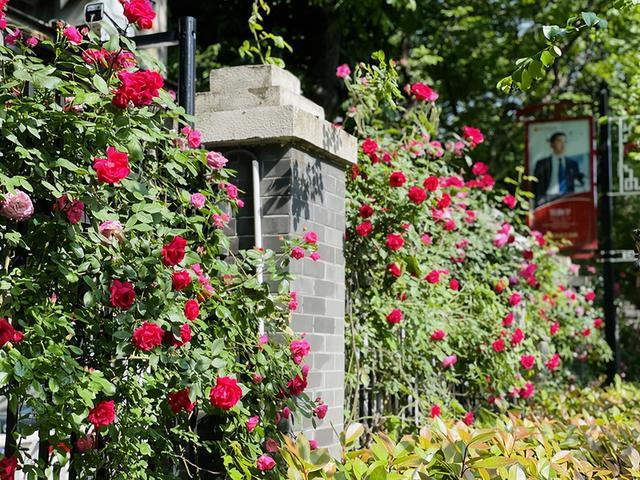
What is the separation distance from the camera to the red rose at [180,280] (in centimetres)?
291

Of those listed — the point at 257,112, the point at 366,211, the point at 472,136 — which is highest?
the point at 472,136

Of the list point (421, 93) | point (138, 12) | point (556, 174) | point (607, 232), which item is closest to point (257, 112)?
point (138, 12)

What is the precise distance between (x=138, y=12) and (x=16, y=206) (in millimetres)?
812

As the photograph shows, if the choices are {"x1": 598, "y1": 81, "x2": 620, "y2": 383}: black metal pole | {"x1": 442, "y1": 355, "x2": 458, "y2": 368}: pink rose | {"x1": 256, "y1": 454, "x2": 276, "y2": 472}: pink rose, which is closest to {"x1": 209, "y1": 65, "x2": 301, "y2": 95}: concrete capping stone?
{"x1": 256, "y1": 454, "x2": 276, "y2": 472}: pink rose

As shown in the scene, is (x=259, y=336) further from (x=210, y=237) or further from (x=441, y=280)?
(x=441, y=280)

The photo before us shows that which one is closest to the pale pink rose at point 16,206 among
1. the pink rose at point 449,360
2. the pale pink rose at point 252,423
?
the pale pink rose at point 252,423

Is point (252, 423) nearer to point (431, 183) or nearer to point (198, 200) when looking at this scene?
point (198, 200)

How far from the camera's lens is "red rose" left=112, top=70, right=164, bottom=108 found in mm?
2816

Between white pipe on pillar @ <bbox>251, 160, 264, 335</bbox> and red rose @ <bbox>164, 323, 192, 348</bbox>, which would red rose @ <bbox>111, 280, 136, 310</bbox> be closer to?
red rose @ <bbox>164, 323, 192, 348</bbox>

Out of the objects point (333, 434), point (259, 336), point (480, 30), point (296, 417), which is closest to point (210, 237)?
point (259, 336)

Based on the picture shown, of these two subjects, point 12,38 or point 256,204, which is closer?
point 12,38

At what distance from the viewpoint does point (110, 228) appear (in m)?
2.82

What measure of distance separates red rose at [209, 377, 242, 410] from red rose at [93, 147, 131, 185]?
815 mm

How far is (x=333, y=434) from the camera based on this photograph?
4184 millimetres
